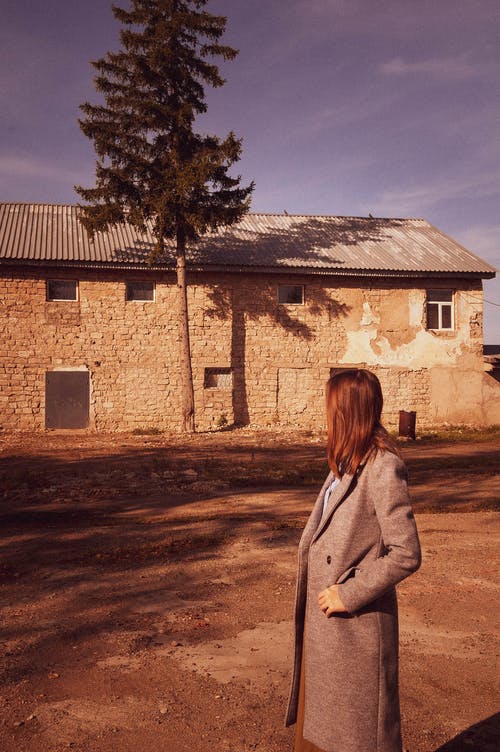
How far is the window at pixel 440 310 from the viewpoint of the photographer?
68.2 ft

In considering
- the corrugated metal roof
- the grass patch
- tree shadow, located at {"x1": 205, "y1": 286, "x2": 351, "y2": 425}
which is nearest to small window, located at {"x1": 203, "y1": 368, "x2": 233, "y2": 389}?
tree shadow, located at {"x1": 205, "y1": 286, "x2": 351, "y2": 425}

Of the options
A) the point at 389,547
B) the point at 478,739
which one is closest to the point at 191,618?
the point at 478,739

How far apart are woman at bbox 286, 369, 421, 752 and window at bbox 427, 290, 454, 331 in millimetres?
19436

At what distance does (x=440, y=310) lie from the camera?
20891mm

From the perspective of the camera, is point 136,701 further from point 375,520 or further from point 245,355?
point 245,355

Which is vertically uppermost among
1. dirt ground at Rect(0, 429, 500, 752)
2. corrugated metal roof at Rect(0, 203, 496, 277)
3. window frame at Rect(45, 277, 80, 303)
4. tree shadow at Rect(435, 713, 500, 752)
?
corrugated metal roof at Rect(0, 203, 496, 277)

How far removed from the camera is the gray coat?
2.02 meters

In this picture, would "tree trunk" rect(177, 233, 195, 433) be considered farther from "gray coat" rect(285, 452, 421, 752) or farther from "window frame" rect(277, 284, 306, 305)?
"gray coat" rect(285, 452, 421, 752)

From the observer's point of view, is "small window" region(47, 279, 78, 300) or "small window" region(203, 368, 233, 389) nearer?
"small window" region(47, 279, 78, 300)

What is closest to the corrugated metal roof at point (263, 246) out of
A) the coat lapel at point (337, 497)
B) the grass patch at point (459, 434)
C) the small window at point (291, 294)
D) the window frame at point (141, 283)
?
the window frame at point (141, 283)

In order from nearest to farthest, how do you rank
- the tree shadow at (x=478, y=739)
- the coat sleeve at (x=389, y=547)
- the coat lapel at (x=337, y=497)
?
the coat sleeve at (x=389, y=547) < the coat lapel at (x=337, y=497) < the tree shadow at (x=478, y=739)

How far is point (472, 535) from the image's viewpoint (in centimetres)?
686

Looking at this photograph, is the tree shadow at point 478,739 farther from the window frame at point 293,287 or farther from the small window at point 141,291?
the window frame at point 293,287

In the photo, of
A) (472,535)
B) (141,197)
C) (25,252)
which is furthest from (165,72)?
(472,535)
